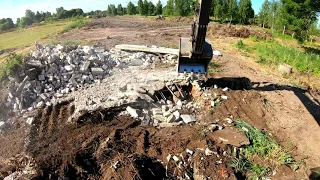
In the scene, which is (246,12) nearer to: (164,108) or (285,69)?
(285,69)

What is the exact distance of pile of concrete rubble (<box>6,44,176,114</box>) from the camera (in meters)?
8.38

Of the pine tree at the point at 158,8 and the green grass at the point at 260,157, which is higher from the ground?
the pine tree at the point at 158,8

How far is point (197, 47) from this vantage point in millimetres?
6727

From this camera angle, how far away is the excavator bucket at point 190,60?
6.96 meters

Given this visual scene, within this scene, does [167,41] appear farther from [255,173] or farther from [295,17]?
[255,173]

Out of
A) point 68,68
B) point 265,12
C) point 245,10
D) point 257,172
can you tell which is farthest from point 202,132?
point 245,10

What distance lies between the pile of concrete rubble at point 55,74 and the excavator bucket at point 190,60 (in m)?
3.43

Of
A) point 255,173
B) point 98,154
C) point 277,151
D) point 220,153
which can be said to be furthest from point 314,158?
point 98,154

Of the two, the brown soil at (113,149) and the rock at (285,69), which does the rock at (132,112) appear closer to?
the brown soil at (113,149)

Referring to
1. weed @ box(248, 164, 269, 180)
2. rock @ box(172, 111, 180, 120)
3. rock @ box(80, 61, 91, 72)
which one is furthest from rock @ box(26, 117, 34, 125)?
weed @ box(248, 164, 269, 180)

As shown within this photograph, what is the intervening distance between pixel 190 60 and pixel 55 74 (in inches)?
185

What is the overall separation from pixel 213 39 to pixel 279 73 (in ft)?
23.3

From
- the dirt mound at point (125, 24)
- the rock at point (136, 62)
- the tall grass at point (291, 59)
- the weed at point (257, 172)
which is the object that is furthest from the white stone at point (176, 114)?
the dirt mound at point (125, 24)

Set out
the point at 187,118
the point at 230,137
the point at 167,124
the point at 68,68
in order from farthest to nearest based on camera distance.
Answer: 1. the point at 68,68
2. the point at 187,118
3. the point at 167,124
4. the point at 230,137
